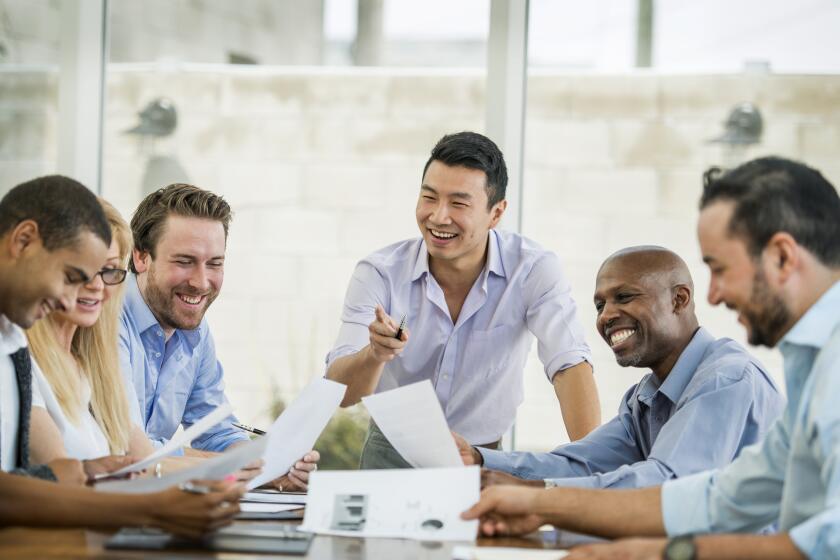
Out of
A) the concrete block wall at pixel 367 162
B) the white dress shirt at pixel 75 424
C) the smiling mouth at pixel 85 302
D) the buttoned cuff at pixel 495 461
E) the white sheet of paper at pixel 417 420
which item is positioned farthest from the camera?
the concrete block wall at pixel 367 162

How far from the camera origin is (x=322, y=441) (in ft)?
13.5

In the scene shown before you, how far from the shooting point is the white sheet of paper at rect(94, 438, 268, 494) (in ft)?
5.90

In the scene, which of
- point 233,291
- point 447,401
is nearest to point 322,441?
point 233,291

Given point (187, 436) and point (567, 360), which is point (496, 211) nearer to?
point (567, 360)

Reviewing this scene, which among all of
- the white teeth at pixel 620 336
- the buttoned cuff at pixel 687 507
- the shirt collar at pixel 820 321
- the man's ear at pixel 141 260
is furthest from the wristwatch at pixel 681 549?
the man's ear at pixel 141 260

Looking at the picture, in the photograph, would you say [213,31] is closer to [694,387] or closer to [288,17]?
[288,17]

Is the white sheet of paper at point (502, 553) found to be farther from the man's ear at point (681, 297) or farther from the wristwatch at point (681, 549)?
the man's ear at point (681, 297)

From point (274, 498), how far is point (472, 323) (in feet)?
3.52

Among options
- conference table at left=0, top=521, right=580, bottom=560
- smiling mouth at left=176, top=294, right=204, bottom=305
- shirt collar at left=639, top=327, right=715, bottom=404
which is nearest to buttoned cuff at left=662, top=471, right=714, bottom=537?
conference table at left=0, top=521, right=580, bottom=560

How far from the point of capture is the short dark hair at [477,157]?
123 inches

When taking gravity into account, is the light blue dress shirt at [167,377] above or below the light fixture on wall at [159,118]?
below

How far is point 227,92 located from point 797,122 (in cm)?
219

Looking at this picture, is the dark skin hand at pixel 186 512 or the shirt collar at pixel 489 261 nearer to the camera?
the dark skin hand at pixel 186 512

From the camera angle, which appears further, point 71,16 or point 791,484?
point 71,16
